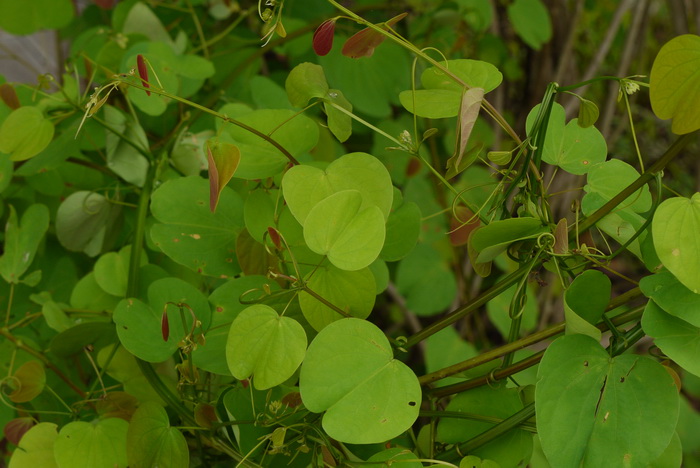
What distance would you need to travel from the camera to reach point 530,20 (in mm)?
1118

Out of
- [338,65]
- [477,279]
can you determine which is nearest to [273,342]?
[338,65]

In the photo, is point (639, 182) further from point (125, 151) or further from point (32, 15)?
point (32, 15)

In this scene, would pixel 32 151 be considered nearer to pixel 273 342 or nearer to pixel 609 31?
pixel 273 342

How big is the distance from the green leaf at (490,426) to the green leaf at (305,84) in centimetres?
23

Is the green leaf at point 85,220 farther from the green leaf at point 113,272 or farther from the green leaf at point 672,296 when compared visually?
the green leaf at point 672,296

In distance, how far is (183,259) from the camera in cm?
53

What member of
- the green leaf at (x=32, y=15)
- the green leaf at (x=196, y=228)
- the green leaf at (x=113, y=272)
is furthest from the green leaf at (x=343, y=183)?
the green leaf at (x=32, y=15)

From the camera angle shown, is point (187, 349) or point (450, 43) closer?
point (187, 349)

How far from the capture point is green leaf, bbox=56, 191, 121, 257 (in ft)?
2.20

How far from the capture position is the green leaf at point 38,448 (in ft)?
1.69

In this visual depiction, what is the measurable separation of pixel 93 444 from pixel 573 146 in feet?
1.34

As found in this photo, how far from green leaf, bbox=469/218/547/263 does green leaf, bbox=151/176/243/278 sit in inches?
7.7

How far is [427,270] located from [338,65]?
13.3 inches

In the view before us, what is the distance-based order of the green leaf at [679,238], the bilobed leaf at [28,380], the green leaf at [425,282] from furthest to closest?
the green leaf at [425,282], the bilobed leaf at [28,380], the green leaf at [679,238]
